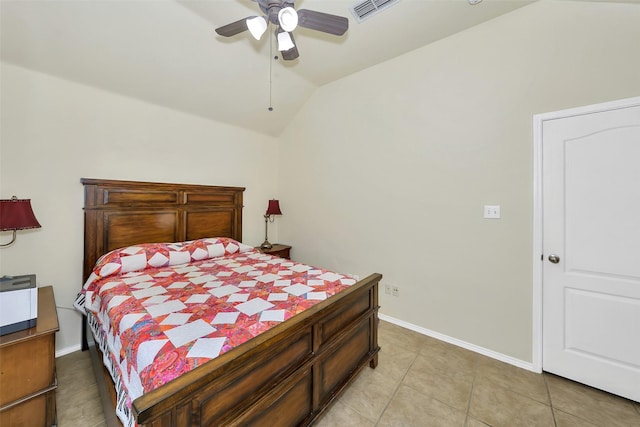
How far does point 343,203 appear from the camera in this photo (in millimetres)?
3244

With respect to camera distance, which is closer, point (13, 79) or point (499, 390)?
point (499, 390)

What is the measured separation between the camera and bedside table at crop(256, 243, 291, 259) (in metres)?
3.49

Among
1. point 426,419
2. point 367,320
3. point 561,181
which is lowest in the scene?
point 426,419

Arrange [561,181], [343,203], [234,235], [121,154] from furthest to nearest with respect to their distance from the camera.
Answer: [234,235], [343,203], [121,154], [561,181]

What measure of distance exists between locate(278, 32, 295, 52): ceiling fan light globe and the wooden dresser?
7.37 ft

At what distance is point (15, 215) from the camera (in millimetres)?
1728

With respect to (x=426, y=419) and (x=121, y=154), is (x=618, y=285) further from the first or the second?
(x=121, y=154)

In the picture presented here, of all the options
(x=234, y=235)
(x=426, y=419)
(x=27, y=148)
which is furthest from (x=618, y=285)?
(x=27, y=148)

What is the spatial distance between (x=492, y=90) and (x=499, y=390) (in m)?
2.40

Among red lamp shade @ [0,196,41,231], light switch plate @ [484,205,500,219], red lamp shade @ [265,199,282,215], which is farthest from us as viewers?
red lamp shade @ [265,199,282,215]

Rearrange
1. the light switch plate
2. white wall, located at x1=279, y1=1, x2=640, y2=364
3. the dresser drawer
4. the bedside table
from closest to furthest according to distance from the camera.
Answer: the dresser drawer → white wall, located at x1=279, y1=1, x2=640, y2=364 → the light switch plate → the bedside table

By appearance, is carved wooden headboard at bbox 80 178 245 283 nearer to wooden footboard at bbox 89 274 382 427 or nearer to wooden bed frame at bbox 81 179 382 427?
wooden bed frame at bbox 81 179 382 427

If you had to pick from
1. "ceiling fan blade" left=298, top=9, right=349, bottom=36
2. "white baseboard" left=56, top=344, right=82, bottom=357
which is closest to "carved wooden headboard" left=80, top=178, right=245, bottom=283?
"white baseboard" left=56, top=344, right=82, bottom=357

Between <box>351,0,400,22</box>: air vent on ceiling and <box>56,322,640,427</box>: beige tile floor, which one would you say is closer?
<box>56,322,640,427</box>: beige tile floor
